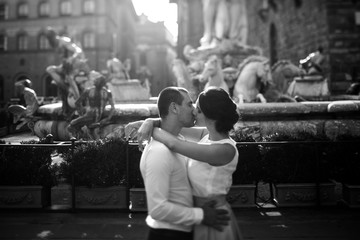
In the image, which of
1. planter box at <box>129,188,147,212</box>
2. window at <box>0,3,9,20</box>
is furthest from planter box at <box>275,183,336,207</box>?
window at <box>0,3,9,20</box>

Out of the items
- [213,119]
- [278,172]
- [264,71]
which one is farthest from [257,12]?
[213,119]

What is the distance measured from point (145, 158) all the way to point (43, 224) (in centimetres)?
253

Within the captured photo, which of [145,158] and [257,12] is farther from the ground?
[257,12]

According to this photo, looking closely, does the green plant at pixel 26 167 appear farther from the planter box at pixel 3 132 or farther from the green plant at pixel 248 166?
the planter box at pixel 3 132

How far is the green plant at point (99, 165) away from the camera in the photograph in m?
4.41

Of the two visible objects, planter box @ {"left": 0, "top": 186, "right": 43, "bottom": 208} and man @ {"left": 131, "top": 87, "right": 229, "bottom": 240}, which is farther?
planter box @ {"left": 0, "top": 186, "right": 43, "bottom": 208}

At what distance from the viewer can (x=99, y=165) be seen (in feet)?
14.4

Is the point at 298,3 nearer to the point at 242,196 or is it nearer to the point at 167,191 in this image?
the point at 242,196

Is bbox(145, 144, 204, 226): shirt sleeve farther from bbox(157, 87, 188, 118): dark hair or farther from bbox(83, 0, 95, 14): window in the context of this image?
bbox(83, 0, 95, 14): window

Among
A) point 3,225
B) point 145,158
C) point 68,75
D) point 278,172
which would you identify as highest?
point 68,75

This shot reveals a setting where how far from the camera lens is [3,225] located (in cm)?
395

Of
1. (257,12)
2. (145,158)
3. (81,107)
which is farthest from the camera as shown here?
(257,12)

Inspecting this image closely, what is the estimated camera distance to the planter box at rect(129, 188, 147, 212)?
14.2ft

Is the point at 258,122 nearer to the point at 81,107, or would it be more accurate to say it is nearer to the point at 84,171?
the point at 81,107
